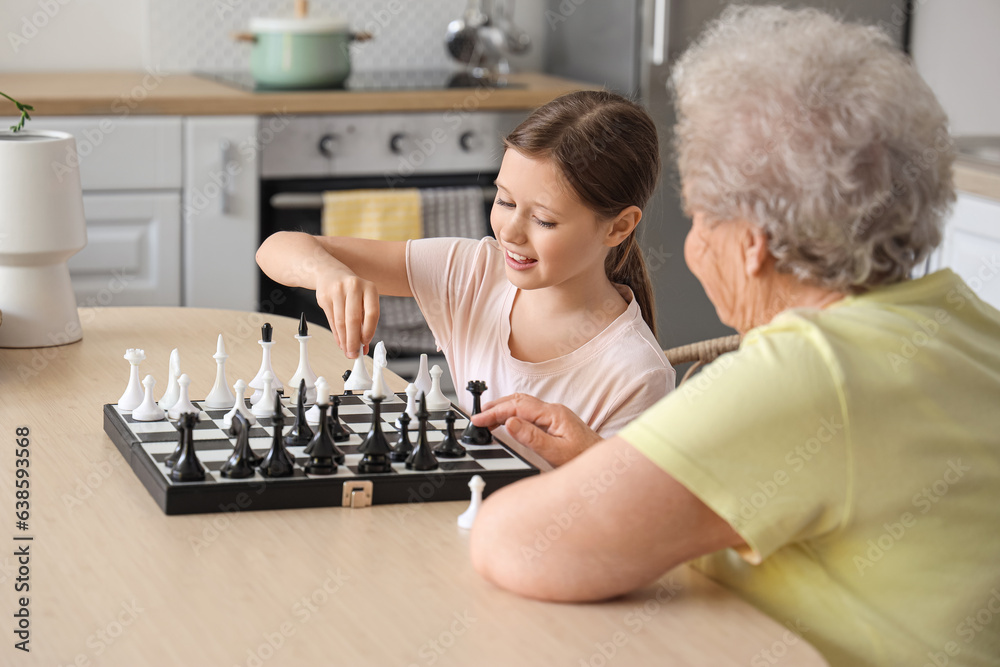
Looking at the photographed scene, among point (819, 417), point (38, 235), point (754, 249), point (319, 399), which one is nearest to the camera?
point (819, 417)

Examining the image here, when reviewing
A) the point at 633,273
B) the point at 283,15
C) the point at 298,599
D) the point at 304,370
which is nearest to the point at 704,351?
the point at 633,273

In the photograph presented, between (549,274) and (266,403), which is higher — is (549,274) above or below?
above

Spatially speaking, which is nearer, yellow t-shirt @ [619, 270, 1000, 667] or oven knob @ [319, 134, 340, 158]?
yellow t-shirt @ [619, 270, 1000, 667]

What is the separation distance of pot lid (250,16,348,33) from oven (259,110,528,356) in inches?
10.5

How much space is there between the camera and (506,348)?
1.77 m

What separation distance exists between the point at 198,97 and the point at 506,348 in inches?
67.3

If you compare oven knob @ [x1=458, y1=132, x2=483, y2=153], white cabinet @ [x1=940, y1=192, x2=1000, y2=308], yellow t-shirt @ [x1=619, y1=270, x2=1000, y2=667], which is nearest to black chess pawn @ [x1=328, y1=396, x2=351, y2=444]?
yellow t-shirt @ [x1=619, y1=270, x2=1000, y2=667]

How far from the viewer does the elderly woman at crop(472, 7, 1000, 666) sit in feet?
2.95

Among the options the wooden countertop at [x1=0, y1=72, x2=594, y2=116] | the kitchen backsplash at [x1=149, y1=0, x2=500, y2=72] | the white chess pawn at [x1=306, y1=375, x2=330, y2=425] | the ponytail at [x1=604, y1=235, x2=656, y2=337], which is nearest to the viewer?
the white chess pawn at [x1=306, y1=375, x2=330, y2=425]

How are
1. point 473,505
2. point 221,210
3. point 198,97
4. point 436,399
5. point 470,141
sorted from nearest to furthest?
point 473,505 < point 436,399 < point 198,97 < point 221,210 < point 470,141

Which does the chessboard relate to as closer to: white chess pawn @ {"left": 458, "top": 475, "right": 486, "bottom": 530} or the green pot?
white chess pawn @ {"left": 458, "top": 475, "right": 486, "bottom": 530}

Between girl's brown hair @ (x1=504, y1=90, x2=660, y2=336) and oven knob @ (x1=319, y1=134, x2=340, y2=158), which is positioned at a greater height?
girl's brown hair @ (x1=504, y1=90, x2=660, y2=336)

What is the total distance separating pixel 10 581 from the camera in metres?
0.97

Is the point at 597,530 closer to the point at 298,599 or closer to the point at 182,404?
the point at 298,599
